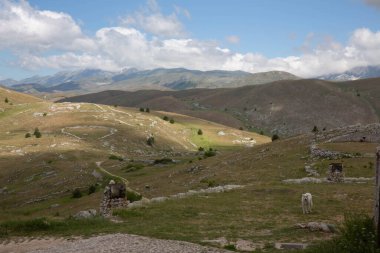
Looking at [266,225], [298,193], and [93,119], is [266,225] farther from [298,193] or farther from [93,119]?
[93,119]

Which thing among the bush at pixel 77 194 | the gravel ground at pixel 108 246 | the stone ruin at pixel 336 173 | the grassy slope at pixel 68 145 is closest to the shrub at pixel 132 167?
the grassy slope at pixel 68 145

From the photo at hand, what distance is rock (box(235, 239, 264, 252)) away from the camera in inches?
791

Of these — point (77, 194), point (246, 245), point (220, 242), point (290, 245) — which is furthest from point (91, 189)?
point (290, 245)

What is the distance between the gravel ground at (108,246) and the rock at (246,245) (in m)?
1.36

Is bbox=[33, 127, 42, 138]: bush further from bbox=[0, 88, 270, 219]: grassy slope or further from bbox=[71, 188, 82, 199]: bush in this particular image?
bbox=[71, 188, 82, 199]: bush

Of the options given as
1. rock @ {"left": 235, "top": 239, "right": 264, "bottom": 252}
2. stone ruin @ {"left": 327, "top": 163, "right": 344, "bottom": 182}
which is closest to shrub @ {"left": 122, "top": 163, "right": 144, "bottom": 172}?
stone ruin @ {"left": 327, "top": 163, "right": 344, "bottom": 182}

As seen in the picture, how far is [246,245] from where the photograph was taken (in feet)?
68.1

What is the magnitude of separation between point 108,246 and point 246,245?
663 centimetres

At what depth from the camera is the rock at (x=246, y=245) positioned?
20081mm

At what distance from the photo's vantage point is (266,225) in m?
26.3

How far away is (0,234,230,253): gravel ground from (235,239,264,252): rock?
53.7 inches

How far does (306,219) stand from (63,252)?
15.6m

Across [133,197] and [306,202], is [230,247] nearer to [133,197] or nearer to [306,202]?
[306,202]

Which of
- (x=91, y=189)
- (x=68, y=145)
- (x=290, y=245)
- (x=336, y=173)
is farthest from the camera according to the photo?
(x=68, y=145)
